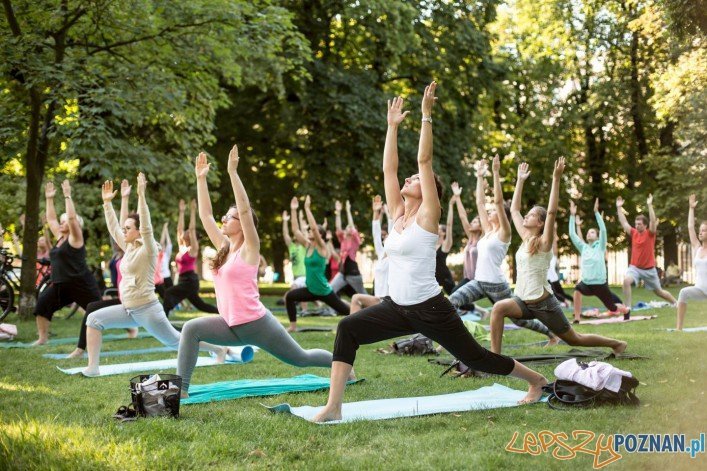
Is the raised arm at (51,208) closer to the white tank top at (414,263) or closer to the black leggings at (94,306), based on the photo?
the black leggings at (94,306)

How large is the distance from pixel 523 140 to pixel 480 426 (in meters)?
32.2

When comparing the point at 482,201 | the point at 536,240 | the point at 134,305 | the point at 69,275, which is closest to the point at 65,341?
the point at 69,275

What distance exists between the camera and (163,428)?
614cm

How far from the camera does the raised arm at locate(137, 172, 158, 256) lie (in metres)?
8.51

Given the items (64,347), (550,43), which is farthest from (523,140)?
(64,347)

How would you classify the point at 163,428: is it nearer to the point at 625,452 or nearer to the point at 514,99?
the point at 625,452

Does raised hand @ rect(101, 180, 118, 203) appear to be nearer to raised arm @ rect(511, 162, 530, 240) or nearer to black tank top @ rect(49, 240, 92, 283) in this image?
black tank top @ rect(49, 240, 92, 283)

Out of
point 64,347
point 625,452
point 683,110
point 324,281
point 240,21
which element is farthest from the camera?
point 683,110

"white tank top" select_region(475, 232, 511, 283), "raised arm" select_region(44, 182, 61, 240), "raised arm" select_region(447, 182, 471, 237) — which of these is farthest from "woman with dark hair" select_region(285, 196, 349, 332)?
"raised arm" select_region(44, 182, 61, 240)

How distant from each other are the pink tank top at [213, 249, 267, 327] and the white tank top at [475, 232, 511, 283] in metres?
4.70

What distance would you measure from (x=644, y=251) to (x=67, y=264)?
11996 mm

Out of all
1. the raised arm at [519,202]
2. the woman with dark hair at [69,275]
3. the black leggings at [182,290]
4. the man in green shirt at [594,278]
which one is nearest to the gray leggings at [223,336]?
the raised arm at [519,202]

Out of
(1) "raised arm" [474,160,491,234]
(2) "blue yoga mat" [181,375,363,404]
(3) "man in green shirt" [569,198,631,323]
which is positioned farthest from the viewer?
(3) "man in green shirt" [569,198,631,323]

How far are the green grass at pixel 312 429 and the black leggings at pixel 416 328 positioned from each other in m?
0.50
